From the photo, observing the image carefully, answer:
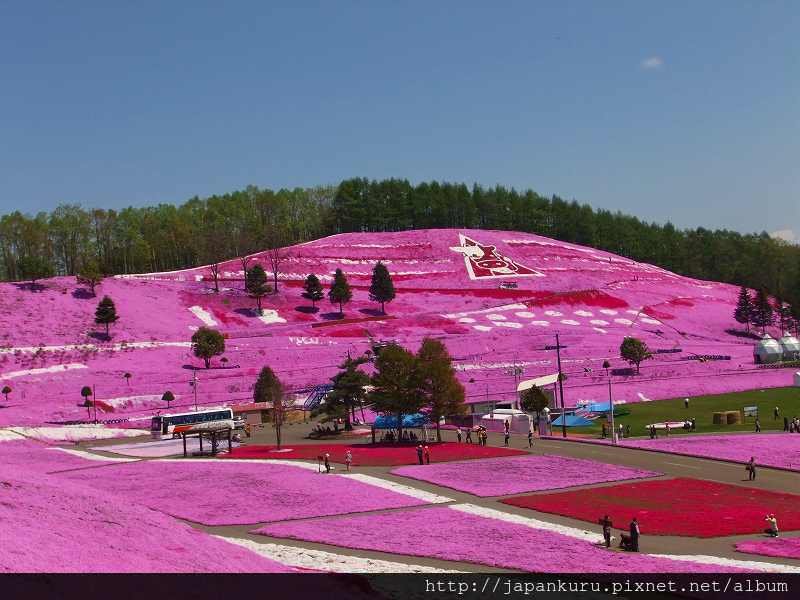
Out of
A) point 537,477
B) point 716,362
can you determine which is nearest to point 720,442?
point 537,477

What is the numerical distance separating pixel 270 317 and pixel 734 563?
9206 centimetres

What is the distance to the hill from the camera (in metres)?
82.5

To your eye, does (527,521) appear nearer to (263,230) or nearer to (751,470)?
(751,470)

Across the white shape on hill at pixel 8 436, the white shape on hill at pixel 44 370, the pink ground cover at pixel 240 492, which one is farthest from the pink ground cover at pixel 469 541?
the white shape on hill at pixel 44 370

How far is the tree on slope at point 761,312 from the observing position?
12675 centimetres

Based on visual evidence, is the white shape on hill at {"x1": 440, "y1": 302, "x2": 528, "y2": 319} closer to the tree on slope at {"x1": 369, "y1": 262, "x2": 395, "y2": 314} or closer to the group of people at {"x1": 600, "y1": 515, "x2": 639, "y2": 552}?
the tree on slope at {"x1": 369, "y1": 262, "x2": 395, "y2": 314}

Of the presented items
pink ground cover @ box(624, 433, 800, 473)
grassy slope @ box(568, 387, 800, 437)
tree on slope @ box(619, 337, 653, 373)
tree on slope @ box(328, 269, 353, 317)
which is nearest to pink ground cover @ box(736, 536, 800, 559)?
pink ground cover @ box(624, 433, 800, 473)

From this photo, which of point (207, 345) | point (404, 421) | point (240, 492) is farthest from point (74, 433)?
point (240, 492)

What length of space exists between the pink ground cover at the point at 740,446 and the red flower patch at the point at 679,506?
749 cm

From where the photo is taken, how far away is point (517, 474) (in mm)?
43688

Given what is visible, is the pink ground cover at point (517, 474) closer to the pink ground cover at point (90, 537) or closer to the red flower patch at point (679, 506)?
the red flower patch at point (679, 506)

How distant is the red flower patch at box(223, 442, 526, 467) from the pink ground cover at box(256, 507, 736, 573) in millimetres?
14605

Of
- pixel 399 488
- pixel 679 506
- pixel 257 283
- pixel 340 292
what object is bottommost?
pixel 679 506

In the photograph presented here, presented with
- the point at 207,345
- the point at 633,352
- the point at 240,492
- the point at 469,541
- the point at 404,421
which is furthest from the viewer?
the point at 633,352
